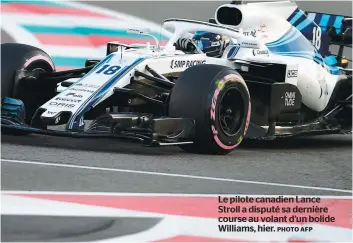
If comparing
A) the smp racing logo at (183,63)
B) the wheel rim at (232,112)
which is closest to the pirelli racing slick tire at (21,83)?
the smp racing logo at (183,63)

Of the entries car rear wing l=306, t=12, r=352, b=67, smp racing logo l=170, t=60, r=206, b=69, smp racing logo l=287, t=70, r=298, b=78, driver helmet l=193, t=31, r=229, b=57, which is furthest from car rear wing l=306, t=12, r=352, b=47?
smp racing logo l=170, t=60, r=206, b=69

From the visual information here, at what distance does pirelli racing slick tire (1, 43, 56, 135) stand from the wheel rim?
1968 millimetres

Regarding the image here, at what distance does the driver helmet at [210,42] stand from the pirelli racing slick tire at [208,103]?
1.38 meters

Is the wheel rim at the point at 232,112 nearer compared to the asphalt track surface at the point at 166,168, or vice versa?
the asphalt track surface at the point at 166,168

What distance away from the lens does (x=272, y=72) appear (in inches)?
360

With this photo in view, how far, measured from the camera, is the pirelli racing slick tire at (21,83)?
8633 millimetres

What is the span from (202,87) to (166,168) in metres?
1.18

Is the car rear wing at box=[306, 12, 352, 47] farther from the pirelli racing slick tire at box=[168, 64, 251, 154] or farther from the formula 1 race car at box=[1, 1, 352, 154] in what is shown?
the pirelli racing slick tire at box=[168, 64, 251, 154]

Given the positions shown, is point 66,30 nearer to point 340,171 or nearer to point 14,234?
point 340,171

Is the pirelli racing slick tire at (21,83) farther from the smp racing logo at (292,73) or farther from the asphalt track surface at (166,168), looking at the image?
the smp racing logo at (292,73)

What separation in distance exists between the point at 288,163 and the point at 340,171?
50 cm

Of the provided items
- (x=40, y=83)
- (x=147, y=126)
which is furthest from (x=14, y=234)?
(x=40, y=83)

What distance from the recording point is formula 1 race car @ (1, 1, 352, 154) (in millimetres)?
7789

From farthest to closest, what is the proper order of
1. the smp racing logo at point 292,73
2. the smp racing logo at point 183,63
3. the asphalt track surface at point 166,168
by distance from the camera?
the smp racing logo at point 292,73
the smp racing logo at point 183,63
the asphalt track surface at point 166,168
